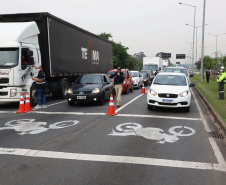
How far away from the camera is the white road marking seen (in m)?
4.65

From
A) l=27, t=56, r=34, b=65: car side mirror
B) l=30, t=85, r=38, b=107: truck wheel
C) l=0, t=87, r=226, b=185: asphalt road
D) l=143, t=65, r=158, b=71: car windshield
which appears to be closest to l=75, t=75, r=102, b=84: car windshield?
l=30, t=85, r=38, b=107: truck wheel

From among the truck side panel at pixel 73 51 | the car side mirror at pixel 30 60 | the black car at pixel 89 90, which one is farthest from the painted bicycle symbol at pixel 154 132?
the truck side panel at pixel 73 51

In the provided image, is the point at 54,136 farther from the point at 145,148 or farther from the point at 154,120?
the point at 154,120

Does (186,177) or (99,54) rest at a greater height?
(99,54)

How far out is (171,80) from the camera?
1174 centimetres

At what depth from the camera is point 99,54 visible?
21.1 meters

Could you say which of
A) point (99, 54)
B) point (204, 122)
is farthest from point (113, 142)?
point (99, 54)

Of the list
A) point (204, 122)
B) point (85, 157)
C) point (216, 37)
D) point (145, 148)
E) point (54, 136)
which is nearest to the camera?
point (85, 157)

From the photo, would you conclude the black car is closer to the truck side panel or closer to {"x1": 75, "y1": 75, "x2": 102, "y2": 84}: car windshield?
{"x1": 75, "y1": 75, "x2": 102, "y2": 84}: car windshield

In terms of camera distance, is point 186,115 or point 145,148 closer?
point 145,148

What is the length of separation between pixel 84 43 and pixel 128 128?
1116 cm

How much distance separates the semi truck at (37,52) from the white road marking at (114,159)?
6085 mm

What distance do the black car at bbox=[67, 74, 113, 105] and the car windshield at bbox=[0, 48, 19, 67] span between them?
8.73 ft

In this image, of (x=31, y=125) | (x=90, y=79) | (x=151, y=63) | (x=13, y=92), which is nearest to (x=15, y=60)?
(x=13, y=92)
